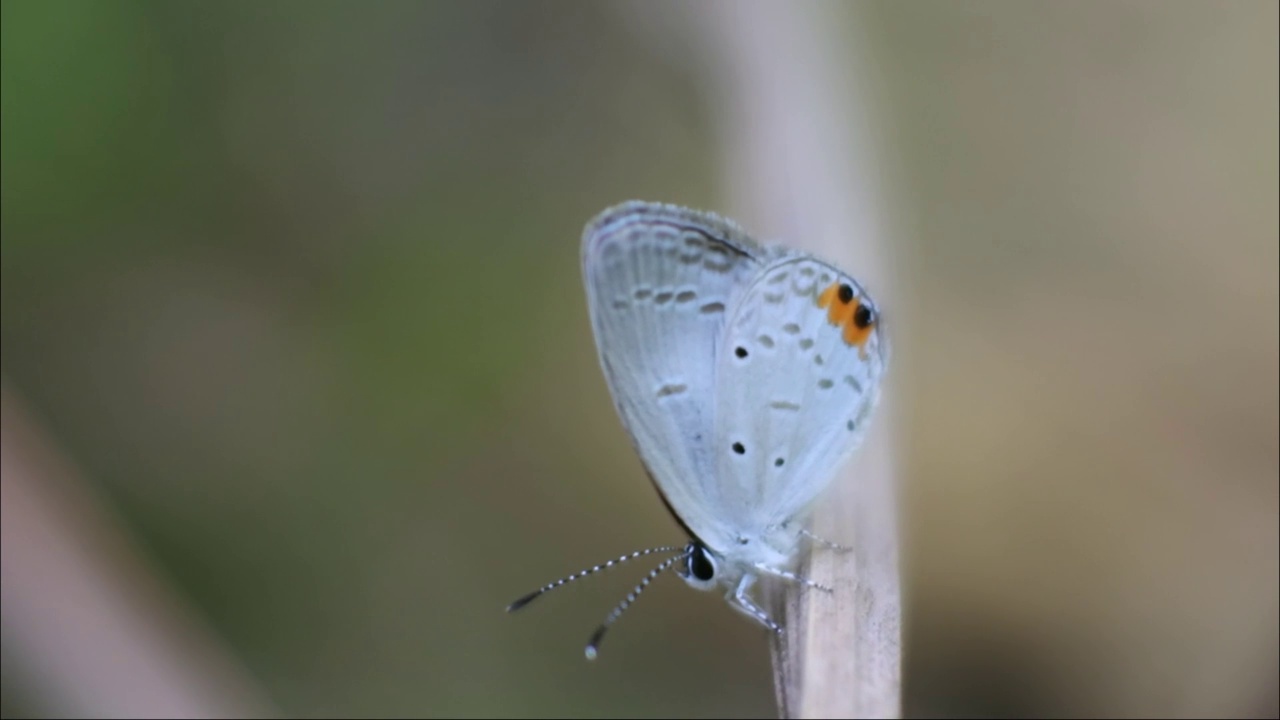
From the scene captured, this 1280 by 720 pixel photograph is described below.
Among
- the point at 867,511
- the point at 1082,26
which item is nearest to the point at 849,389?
the point at 867,511

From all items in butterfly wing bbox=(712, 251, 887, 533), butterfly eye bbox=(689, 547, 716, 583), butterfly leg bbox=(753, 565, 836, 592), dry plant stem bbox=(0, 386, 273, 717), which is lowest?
dry plant stem bbox=(0, 386, 273, 717)

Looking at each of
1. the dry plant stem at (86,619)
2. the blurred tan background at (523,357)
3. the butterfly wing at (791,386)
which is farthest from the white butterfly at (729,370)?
the dry plant stem at (86,619)

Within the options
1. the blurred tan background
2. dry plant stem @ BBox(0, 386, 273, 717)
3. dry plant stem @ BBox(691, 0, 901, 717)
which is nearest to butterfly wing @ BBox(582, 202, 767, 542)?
dry plant stem @ BBox(691, 0, 901, 717)

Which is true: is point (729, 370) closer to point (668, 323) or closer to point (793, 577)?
point (668, 323)

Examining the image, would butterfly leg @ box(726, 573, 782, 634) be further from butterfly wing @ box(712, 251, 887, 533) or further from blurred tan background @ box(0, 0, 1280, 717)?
blurred tan background @ box(0, 0, 1280, 717)

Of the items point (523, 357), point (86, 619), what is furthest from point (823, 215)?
point (86, 619)

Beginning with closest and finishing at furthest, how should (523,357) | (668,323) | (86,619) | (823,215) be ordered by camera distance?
(668,323) < (823,215) < (86,619) < (523,357)

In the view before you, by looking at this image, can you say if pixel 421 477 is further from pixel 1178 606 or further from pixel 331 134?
pixel 1178 606
